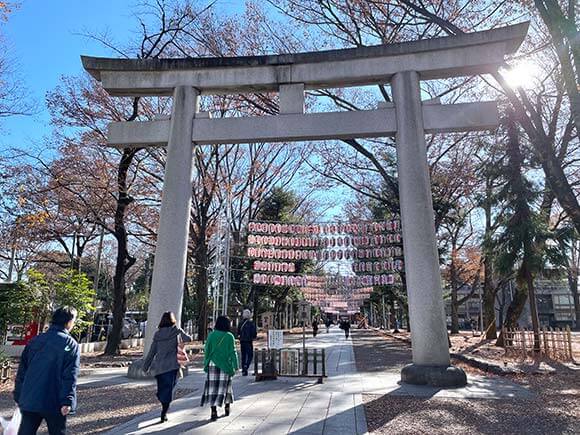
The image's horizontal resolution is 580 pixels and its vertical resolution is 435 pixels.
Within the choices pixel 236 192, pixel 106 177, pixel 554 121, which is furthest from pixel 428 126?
pixel 236 192

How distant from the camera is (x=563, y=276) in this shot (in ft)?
51.9

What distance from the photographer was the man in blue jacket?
346cm

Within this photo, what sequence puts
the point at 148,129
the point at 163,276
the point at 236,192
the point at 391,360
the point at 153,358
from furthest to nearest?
1. the point at 236,192
2. the point at 391,360
3. the point at 148,129
4. the point at 163,276
5. the point at 153,358

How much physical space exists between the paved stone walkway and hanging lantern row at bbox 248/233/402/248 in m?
5.67

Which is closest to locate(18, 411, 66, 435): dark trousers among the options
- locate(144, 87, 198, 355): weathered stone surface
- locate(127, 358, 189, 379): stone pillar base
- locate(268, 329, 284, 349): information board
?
locate(144, 87, 198, 355): weathered stone surface

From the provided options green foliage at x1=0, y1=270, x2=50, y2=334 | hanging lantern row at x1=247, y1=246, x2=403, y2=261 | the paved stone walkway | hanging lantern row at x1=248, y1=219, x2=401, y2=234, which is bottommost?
the paved stone walkway

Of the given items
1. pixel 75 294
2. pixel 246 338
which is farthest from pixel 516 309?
pixel 75 294

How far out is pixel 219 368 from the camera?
588 centimetres

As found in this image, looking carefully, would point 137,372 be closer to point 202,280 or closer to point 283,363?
point 283,363

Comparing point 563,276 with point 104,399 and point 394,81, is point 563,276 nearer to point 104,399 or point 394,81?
point 394,81

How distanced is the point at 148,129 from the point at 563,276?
15824 mm

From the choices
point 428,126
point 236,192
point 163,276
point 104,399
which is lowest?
point 104,399

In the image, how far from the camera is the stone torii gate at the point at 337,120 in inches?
329

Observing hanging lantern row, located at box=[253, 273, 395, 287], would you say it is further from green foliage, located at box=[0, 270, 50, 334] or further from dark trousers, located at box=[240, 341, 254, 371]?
green foliage, located at box=[0, 270, 50, 334]
